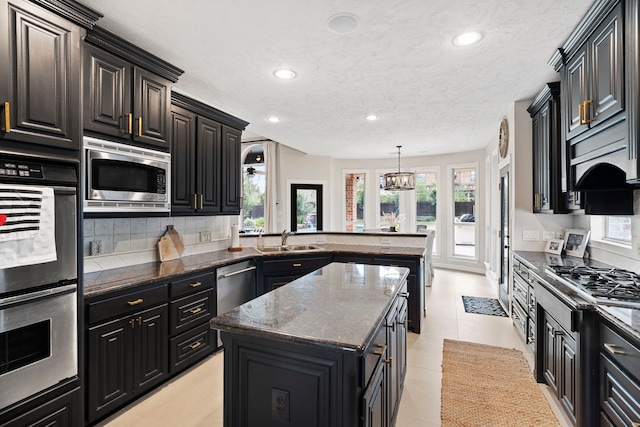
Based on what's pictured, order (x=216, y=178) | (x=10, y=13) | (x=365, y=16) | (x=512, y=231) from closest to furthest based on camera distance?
(x=10, y=13), (x=365, y=16), (x=216, y=178), (x=512, y=231)

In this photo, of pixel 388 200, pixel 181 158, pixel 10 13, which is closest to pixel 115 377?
pixel 181 158

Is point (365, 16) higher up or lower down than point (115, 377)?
higher up

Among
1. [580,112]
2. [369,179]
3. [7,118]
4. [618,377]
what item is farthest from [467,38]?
[369,179]

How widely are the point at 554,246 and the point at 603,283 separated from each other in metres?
1.64

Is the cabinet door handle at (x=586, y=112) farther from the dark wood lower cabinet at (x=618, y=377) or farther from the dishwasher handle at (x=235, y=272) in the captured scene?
the dishwasher handle at (x=235, y=272)

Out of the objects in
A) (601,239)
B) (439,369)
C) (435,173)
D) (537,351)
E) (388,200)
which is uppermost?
(435,173)

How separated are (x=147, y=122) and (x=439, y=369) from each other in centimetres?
333

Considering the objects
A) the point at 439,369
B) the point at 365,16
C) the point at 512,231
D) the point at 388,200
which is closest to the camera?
the point at 365,16

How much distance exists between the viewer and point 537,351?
255 centimetres

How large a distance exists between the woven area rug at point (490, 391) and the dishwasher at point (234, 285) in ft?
6.98

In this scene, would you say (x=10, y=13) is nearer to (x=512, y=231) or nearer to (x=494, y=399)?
(x=494, y=399)

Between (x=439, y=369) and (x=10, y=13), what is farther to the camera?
(x=439, y=369)

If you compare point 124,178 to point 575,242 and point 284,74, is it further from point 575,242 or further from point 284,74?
point 575,242

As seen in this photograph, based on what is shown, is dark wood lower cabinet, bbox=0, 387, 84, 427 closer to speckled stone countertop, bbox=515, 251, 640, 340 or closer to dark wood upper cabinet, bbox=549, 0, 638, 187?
speckled stone countertop, bbox=515, 251, 640, 340
